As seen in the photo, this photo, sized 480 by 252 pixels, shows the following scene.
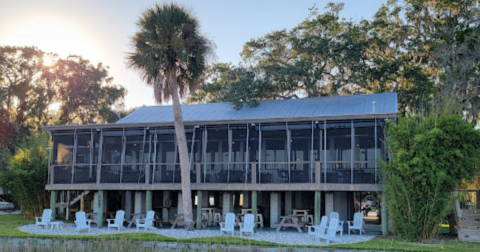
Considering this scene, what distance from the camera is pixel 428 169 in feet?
59.6

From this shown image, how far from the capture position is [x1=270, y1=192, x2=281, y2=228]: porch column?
23.2 metres

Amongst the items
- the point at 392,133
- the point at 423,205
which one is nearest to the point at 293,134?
the point at 392,133

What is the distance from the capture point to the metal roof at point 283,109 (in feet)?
78.9

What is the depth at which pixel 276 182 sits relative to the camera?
2159cm

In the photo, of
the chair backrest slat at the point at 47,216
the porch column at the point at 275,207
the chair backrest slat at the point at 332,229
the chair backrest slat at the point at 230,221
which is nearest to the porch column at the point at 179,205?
the porch column at the point at 275,207

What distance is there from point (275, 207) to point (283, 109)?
4.77 metres

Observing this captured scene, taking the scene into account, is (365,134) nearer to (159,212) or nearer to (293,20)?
(159,212)

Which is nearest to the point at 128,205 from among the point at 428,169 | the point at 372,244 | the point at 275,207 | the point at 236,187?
the point at 236,187

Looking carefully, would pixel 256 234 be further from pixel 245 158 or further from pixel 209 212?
pixel 245 158

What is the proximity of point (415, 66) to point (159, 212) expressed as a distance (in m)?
16.6

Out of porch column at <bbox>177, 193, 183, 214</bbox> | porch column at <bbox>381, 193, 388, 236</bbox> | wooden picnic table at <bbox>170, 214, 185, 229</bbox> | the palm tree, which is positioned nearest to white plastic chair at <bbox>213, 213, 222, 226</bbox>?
porch column at <bbox>177, 193, 183, 214</bbox>

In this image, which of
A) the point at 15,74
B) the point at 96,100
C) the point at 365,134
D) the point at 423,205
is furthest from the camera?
the point at 96,100

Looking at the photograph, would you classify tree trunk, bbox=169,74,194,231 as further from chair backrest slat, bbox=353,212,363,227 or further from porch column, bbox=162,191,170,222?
chair backrest slat, bbox=353,212,363,227

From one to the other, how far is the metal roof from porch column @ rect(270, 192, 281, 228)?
3395 millimetres
